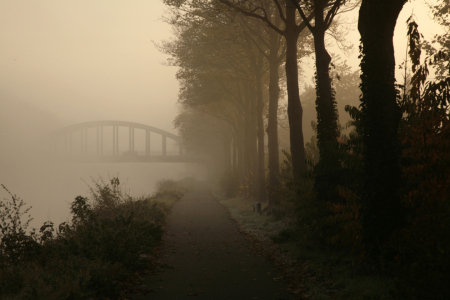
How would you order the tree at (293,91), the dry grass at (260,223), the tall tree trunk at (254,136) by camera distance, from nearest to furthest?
the tree at (293,91), the dry grass at (260,223), the tall tree trunk at (254,136)

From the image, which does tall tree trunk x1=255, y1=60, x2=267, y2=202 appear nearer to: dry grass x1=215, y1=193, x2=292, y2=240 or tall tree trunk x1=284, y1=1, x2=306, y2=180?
dry grass x1=215, y1=193, x2=292, y2=240

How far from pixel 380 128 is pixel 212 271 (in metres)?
4.41

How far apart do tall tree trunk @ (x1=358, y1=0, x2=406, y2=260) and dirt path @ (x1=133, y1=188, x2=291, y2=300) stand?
2.01 meters

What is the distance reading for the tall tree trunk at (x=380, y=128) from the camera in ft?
21.6

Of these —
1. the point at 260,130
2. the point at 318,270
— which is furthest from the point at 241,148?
the point at 318,270

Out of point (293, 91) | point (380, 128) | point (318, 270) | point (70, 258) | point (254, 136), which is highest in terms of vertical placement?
point (293, 91)

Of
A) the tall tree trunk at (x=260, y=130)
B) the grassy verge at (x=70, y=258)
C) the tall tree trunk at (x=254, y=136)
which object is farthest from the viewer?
the tall tree trunk at (x=254, y=136)

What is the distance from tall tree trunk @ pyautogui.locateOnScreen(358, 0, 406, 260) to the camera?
657 cm

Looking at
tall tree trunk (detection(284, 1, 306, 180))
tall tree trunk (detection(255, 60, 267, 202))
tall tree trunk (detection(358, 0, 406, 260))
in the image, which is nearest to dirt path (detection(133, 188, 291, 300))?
tall tree trunk (detection(358, 0, 406, 260))

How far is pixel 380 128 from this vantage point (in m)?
6.68

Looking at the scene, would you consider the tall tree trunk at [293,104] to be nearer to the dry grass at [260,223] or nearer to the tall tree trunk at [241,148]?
the dry grass at [260,223]

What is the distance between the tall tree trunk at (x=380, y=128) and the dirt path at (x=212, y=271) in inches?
79.2

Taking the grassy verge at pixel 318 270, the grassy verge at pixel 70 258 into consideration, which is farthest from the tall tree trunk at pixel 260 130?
the grassy verge at pixel 70 258

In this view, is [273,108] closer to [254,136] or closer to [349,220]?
[254,136]
